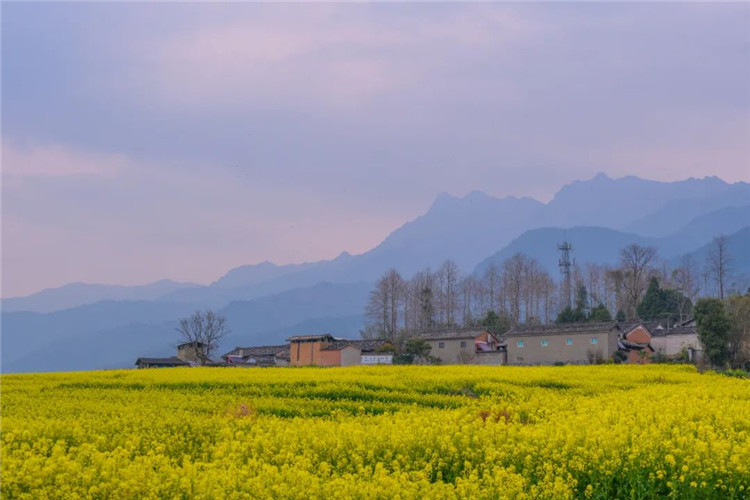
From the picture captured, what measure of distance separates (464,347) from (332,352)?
447 inches

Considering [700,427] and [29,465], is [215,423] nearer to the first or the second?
[29,465]

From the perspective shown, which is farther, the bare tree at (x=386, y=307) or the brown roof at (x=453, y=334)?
the bare tree at (x=386, y=307)

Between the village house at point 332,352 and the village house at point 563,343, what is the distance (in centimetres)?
1076

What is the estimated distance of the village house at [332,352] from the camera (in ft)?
212

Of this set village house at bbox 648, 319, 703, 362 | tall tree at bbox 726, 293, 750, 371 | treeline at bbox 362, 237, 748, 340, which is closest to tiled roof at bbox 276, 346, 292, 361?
treeline at bbox 362, 237, 748, 340

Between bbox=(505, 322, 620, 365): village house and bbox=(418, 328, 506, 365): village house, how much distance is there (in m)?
1.94

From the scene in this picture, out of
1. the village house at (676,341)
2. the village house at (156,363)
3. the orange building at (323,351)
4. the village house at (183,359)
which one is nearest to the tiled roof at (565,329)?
the village house at (676,341)

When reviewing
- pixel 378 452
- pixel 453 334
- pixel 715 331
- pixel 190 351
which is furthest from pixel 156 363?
pixel 378 452

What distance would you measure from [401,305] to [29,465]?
99010 mm

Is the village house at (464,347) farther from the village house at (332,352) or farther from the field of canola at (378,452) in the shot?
the field of canola at (378,452)

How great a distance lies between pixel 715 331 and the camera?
5378cm

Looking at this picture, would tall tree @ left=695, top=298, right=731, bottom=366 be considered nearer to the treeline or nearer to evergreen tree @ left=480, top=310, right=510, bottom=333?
the treeline

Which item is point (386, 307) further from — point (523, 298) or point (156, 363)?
point (156, 363)

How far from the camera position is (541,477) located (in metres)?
10.6
